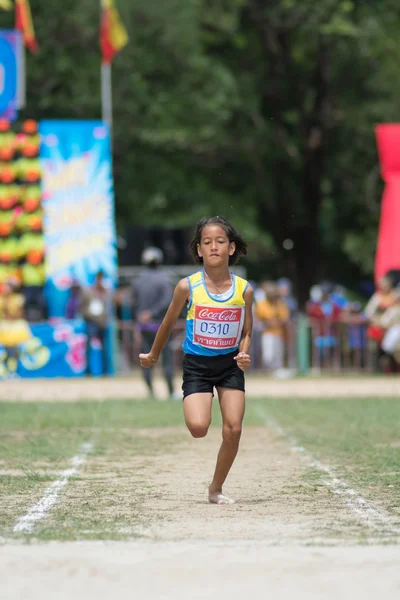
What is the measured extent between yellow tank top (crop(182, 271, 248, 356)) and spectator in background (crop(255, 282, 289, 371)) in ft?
58.0

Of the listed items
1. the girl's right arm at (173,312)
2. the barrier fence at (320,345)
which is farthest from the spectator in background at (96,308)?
the girl's right arm at (173,312)

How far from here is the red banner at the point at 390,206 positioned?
26031 mm

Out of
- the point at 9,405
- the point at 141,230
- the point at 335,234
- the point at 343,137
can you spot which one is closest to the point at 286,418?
the point at 9,405

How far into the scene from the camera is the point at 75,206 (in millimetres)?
25828

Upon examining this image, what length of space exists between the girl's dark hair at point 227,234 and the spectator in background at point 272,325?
685 inches

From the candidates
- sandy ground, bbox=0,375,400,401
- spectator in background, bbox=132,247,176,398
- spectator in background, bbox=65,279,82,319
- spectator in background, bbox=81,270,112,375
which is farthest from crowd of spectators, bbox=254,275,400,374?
spectator in background, bbox=132,247,176,398

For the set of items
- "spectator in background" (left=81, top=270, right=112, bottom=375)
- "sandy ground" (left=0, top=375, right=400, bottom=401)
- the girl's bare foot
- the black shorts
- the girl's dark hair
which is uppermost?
the girl's dark hair

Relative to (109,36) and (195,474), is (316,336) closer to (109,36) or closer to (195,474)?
(109,36)

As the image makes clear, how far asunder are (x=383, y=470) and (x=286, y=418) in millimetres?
5709

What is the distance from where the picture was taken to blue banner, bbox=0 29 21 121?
1014 inches

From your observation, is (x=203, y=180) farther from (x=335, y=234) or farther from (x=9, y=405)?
(x=9, y=405)

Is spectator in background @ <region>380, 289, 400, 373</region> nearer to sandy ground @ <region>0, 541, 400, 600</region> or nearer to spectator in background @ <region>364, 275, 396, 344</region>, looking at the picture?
spectator in background @ <region>364, 275, 396, 344</region>

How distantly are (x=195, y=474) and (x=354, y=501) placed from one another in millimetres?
2244

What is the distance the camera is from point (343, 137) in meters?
37.2
